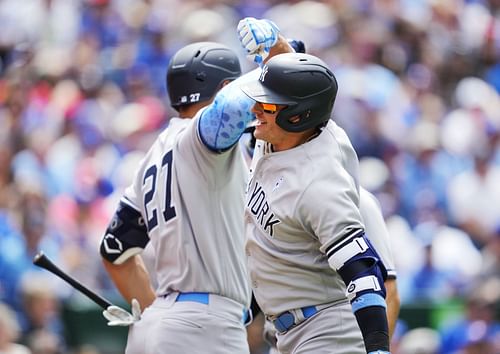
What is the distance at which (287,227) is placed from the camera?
491 centimetres

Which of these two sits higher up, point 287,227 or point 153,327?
point 287,227

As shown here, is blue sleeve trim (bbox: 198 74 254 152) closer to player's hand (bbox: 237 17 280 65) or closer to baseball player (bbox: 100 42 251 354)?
baseball player (bbox: 100 42 251 354)

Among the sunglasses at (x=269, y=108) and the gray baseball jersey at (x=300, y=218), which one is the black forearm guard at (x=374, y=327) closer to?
the gray baseball jersey at (x=300, y=218)

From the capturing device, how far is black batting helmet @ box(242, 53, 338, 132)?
16.2 ft

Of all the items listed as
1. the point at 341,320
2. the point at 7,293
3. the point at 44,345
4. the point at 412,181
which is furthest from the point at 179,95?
the point at 412,181

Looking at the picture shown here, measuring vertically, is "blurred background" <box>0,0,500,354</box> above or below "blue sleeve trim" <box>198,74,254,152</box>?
below

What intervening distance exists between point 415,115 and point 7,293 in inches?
186

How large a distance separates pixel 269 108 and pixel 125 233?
4.48 ft

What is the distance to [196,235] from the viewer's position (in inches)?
220

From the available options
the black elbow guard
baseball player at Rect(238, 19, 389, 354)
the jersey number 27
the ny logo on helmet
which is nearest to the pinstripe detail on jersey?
baseball player at Rect(238, 19, 389, 354)

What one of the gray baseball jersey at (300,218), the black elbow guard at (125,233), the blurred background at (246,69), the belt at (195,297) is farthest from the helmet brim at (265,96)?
the blurred background at (246,69)

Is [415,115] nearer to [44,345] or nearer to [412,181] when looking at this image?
[412,181]

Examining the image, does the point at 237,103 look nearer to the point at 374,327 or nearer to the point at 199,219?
the point at 199,219

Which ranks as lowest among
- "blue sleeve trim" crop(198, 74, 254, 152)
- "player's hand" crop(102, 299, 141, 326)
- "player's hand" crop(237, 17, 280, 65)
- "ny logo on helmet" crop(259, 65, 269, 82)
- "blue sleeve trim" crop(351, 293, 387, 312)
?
"player's hand" crop(102, 299, 141, 326)
